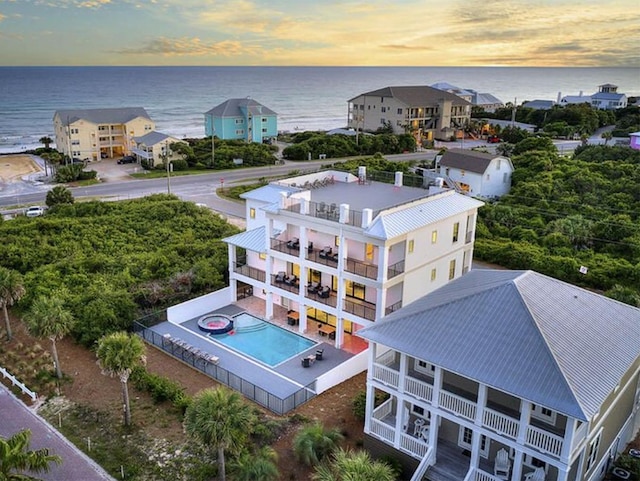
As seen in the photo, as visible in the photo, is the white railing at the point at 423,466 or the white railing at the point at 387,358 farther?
the white railing at the point at 387,358

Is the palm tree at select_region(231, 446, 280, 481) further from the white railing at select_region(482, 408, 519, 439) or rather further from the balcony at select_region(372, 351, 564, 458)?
the white railing at select_region(482, 408, 519, 439)

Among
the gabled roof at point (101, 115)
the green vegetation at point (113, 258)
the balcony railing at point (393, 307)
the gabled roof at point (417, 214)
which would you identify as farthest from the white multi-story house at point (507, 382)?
the gabled roof at point (101, 115)

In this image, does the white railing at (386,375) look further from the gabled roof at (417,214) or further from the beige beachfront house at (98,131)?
the beige beachfront house at (98,131)

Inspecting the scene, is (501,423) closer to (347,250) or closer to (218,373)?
(218,373)

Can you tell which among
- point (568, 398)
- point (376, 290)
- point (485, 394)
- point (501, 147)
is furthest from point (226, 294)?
point (501, 147)

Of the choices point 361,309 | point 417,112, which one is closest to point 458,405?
point 361,309

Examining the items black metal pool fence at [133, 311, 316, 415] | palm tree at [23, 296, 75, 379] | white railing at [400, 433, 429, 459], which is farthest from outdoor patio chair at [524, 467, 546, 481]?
palm tree at [23, 296, 75, 379]

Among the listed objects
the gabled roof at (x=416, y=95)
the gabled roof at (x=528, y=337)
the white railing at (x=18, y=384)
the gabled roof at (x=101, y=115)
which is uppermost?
the gabled roof at (x=416, y=95)

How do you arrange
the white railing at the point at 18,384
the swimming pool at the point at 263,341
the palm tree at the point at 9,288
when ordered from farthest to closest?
the swimming pool at the point at 263,341, the palm tree at the point at 9,288, the white railing at the point at 18,384
